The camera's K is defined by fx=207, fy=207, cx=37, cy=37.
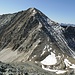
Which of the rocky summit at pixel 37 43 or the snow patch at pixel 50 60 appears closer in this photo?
the snow patch at pixel 50 60

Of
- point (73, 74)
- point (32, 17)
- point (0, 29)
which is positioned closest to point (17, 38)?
point (32, 17)

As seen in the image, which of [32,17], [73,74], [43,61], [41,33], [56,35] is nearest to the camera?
[73,74]

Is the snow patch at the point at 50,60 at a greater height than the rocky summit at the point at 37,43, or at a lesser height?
lesser

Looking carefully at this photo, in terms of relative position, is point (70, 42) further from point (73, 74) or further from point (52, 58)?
point (73, 74)

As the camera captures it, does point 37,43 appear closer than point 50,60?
No

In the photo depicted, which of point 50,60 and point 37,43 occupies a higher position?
point 37,43

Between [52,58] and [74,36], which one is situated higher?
[74,36]

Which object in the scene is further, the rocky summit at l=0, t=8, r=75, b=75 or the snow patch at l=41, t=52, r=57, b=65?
the rocky summit at l=0, t=8, r=75, b=75

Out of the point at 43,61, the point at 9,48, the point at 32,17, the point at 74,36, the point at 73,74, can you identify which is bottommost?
the point at 73,74
